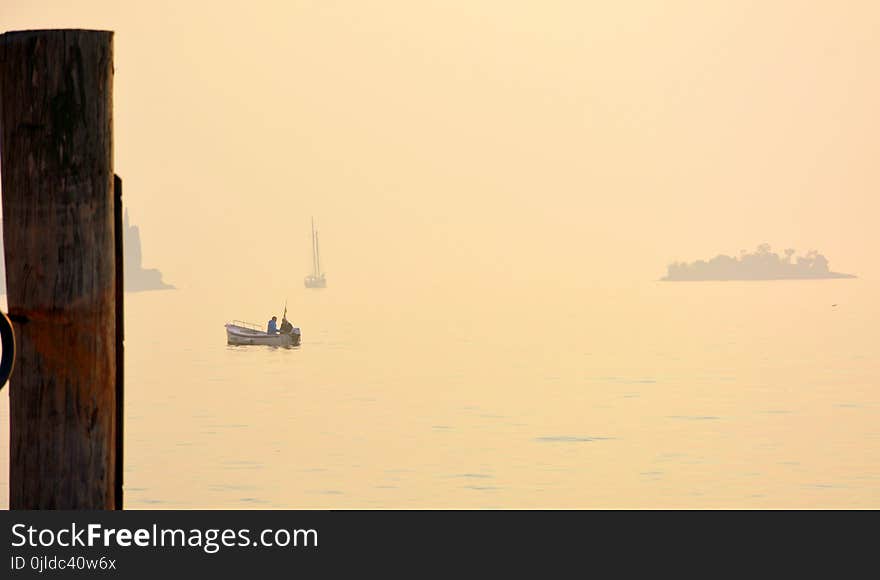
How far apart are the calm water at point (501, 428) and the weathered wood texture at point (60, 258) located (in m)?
41.5

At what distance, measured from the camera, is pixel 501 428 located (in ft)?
224

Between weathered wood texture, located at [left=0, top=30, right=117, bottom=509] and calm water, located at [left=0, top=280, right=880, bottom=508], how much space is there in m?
41.5

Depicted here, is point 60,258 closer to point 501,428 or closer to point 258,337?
point 501,428

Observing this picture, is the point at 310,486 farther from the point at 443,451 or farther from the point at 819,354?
the point at 819,354

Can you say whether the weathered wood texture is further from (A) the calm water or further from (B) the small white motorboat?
(B) the small white motorboat

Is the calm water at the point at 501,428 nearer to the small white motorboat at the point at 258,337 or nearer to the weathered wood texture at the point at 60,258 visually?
the small white motorboat at the point at 258,337

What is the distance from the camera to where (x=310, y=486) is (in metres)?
50.0

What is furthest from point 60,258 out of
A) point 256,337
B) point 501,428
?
point 256,337

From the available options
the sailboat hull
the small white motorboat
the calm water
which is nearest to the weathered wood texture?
the calm water

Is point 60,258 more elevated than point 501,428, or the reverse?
point 60,258

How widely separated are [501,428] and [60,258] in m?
64.8

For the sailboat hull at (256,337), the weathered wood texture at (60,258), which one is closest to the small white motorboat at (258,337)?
the sailboat hull at (256,337)
